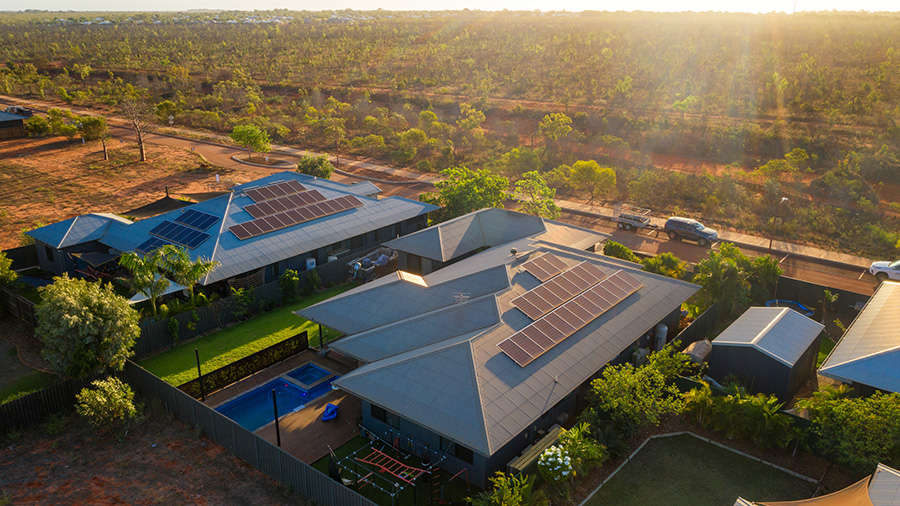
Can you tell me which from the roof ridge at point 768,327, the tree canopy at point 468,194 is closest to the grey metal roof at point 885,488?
the roof ridge at point 768,327

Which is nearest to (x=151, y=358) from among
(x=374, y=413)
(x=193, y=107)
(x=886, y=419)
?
(x=374, y=413)

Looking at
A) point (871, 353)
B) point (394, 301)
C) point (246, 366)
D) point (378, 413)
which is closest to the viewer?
point (378, 413)

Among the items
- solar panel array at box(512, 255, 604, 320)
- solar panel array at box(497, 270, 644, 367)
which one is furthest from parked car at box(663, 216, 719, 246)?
solar panel array at box(512, 255, 604, 320)

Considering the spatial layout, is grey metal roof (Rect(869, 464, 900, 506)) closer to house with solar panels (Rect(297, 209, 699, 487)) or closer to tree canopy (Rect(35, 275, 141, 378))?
house with solar panels (Rect(297, 209, 699, 487))

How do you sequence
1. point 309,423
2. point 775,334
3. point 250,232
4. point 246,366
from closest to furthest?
point 309,423 → point 775,334 → point 246,366 → point 250,232

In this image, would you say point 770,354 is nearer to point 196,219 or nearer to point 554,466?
point 554,466

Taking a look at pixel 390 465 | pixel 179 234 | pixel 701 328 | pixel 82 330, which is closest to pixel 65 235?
pixel 179 234

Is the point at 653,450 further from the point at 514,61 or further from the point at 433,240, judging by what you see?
the point at 514,61
